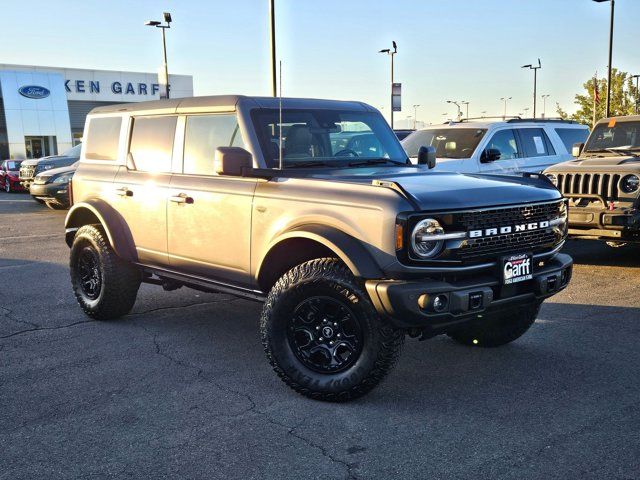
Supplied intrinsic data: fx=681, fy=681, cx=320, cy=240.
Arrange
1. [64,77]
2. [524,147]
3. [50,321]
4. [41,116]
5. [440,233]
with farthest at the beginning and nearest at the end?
1. [64,77]
2. [41,116]
3. [524,147]
4. [50,321]
5. [440,233]

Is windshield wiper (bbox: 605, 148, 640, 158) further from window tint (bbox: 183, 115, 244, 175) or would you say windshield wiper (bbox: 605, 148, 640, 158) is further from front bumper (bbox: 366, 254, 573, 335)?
window tint (bbox: 183, 115, 244, 175)

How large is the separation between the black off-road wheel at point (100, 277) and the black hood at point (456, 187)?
89.6 inches

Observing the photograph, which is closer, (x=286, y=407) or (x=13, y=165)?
(x=286, y=407)

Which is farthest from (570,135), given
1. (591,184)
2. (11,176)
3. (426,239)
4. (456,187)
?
(11,176)

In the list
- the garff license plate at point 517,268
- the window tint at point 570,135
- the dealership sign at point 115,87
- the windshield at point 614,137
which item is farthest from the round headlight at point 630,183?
the dealership sign at point 115,87

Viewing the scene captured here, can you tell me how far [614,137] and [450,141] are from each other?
8.78 feet

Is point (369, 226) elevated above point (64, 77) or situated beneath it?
situated beneath

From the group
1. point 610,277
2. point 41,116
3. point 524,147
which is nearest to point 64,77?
point 41,116

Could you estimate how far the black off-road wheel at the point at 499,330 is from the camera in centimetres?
509

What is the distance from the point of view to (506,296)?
417 cm

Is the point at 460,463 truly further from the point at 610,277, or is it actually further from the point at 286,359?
the point at 610,277

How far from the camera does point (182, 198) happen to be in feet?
17.2

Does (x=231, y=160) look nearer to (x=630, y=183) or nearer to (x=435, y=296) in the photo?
(x=435, y=296)

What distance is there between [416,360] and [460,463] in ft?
5.42
